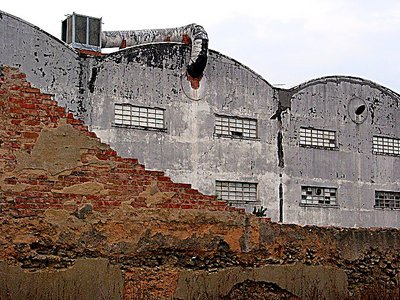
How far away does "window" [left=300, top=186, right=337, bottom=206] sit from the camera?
19.2 metres

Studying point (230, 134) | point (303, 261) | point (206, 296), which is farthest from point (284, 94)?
point (206, 296)

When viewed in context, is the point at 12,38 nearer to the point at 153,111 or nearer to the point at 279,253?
the point at 153,111

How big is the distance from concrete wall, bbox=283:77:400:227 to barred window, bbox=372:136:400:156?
16 centimetres

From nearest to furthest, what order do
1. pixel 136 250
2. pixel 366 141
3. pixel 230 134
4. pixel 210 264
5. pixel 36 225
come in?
1. pixel 36 225
2. pixel 136 250
3. pixel 210 264
4. pixel 230 134
5. pixel 366 141

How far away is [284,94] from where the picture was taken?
62.4ft

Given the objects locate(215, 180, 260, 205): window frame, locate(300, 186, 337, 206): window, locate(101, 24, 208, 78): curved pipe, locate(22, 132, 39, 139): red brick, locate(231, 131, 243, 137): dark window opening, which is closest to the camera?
locate(22, 132, 39, 139): red brick

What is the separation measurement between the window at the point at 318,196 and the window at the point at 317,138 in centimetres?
124

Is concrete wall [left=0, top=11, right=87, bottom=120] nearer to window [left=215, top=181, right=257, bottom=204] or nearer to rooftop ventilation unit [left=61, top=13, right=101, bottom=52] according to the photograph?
rooftop ventilation unit [left=61, top=13, right=101, bottom=52]

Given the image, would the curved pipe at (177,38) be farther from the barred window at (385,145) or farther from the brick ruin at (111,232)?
the barred window at (385,145)

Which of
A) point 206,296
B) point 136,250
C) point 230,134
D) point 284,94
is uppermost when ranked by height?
point 284,94

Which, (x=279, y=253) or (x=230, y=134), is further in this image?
(x=230, y=134)

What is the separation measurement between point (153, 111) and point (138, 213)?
18.9 ft

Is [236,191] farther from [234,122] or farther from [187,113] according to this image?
[187,113]

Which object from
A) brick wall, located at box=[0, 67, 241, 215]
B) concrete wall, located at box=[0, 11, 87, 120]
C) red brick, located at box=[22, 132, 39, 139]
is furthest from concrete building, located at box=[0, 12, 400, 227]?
red brick, located at box=[22, 132, 39, 139]
